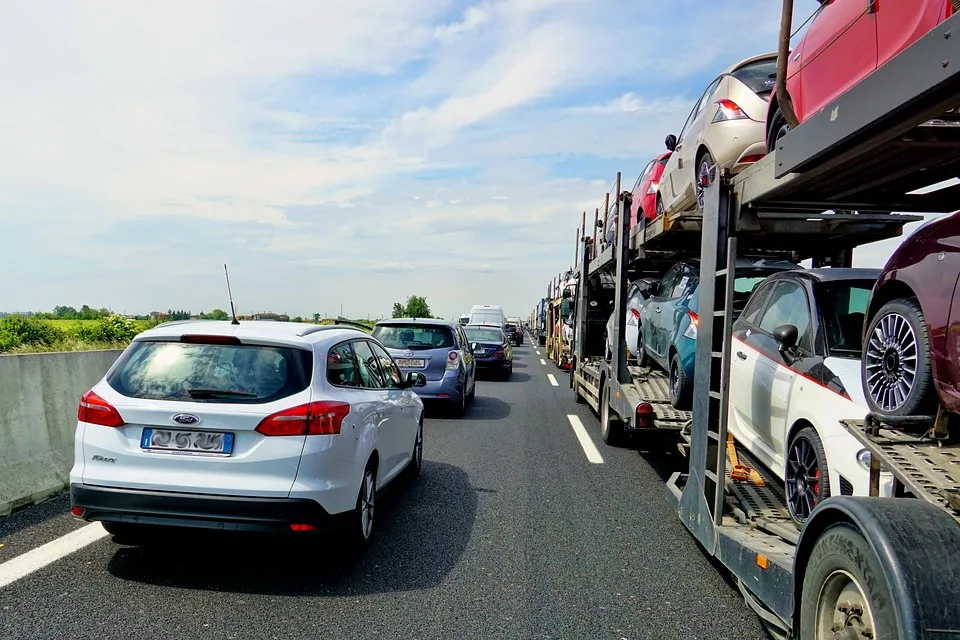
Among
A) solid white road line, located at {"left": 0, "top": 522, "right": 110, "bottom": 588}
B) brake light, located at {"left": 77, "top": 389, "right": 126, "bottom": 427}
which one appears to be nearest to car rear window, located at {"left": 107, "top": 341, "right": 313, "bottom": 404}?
brake light, located at {"left": 77, "top": 389, "right": 126, "bottom": 427}

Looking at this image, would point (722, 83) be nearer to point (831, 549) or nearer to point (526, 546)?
point (526, 546)

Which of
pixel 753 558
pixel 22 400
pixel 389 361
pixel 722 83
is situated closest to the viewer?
pixel 753 558

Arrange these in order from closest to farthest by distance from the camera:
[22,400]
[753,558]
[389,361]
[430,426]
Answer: [753,558] → [22,400] → [389,361] → [430,426]

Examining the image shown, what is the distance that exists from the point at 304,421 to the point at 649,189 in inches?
295

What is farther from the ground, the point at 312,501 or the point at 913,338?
the point at 913,338

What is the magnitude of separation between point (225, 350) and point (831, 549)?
3.57 m

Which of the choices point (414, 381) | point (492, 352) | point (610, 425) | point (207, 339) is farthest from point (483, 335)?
point (207, 339)

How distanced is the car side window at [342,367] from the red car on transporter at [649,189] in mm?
5750

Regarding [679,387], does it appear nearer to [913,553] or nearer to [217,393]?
[217,393]

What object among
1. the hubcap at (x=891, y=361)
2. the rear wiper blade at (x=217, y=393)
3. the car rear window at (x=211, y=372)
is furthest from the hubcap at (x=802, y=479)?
the rear wiper blade at (x=217, y=393)

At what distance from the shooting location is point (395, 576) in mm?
4453

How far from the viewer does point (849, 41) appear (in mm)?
3543

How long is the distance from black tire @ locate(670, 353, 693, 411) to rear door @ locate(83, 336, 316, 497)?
4.10 meters

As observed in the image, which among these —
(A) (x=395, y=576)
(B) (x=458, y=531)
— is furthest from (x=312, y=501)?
(B) (x=458, y=531)
